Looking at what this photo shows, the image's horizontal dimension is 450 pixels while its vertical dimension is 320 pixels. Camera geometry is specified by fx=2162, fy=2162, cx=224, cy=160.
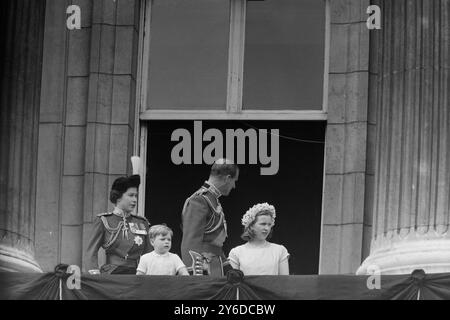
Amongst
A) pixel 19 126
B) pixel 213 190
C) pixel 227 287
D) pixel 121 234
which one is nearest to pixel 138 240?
pixel 121 234

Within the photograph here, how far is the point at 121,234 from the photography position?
29750mm

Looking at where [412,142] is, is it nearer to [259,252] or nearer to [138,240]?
[259,252]

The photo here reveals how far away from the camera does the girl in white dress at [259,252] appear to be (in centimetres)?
2864

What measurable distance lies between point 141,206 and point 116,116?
4.74 ft

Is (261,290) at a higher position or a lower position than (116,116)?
lower

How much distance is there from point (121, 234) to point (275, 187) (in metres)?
3.44

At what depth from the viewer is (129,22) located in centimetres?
3319

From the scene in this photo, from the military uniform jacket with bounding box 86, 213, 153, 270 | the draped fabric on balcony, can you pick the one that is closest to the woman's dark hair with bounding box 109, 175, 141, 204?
the military uniform jacket with bounding box 86, 213, 153, 270

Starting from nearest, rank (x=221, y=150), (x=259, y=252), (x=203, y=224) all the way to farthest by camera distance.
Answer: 1. (x=259, y=252)
2. (x=203, y=224)
3. (x=221, y=150)

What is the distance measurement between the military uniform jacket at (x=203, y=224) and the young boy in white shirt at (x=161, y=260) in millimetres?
393
